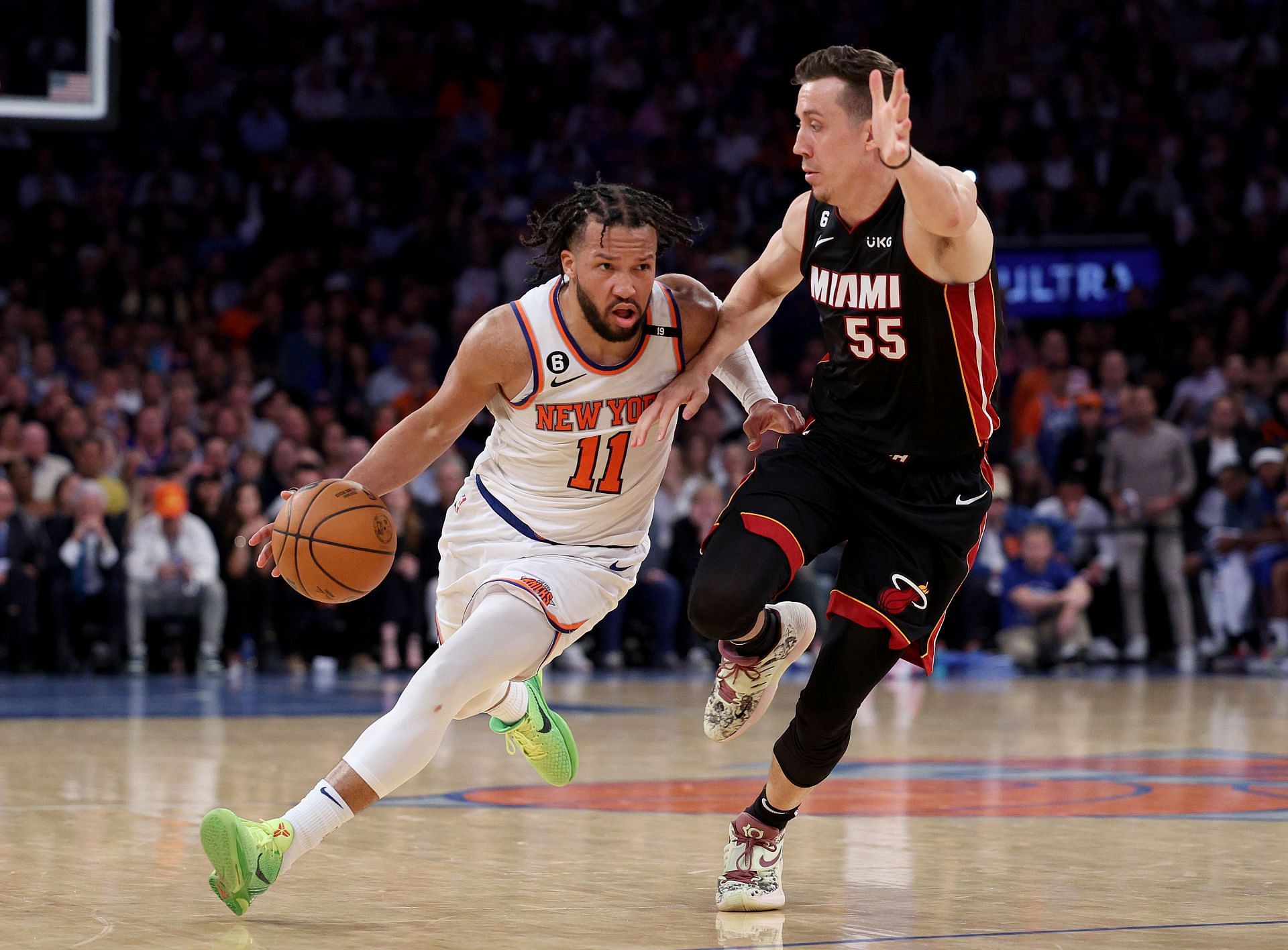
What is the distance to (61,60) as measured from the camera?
1064 cm

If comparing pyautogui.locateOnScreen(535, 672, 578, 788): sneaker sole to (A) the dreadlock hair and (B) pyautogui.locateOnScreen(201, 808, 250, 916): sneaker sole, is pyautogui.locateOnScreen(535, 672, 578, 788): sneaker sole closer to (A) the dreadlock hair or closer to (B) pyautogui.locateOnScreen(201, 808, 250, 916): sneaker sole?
(A) the dreadlock hair

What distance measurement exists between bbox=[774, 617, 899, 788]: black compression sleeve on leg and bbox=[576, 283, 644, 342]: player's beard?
99cm

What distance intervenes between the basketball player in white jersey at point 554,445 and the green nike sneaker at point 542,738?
320mm

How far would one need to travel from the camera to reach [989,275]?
475 centimetres

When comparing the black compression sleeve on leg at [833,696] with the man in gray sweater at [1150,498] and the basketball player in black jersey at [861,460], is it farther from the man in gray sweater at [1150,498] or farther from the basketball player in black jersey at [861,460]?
the man in gray sweater at [1150,498]

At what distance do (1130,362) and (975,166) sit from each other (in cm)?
328

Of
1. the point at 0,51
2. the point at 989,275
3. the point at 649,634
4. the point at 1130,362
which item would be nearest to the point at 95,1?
Answer: the point at 0,51

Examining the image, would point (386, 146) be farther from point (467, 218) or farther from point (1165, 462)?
point (1165, 462)

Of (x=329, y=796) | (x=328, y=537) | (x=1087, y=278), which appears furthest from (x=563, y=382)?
(x=1087, y=278)

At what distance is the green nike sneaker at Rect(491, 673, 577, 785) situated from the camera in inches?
223

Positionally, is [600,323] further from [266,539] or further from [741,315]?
[266,539]

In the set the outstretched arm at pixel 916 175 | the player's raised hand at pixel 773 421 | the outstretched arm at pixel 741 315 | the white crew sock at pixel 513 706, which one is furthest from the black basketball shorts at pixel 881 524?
the white crew sock at pixel 513 706

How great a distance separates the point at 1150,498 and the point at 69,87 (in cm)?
881

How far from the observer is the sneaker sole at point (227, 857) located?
4203mm
